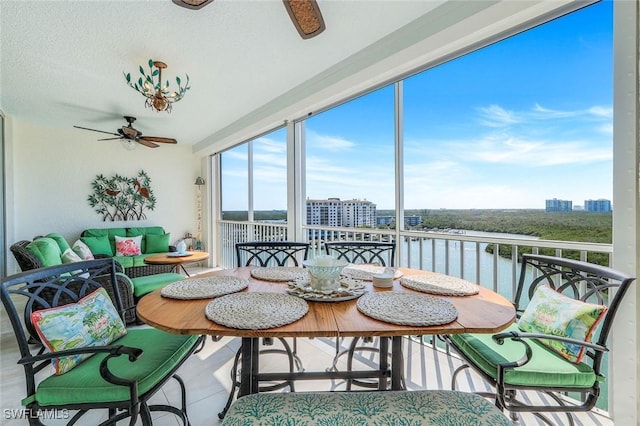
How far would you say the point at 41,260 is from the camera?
106 inches

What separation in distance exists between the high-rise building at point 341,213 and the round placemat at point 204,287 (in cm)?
182

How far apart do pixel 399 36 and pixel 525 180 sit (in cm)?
149

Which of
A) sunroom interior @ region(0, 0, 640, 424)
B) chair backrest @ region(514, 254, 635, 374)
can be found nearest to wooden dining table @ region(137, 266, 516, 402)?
chair backrest @ region(514, 254, 635, 374)

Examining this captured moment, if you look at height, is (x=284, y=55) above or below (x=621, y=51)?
above

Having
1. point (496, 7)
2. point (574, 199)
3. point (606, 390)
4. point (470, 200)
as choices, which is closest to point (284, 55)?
point (496, 7)

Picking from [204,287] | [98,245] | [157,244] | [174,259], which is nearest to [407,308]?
[204,287]

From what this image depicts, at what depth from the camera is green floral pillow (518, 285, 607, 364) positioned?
4.17 feet

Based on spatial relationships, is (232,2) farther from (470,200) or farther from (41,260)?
(41,260)

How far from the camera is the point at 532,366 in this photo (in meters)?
1.25

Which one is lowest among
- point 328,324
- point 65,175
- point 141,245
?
point 141,245

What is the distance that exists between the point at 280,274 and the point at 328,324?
0.80 metres

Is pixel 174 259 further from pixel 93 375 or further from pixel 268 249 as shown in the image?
pixel 93 375

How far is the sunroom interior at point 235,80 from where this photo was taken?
1459 mm

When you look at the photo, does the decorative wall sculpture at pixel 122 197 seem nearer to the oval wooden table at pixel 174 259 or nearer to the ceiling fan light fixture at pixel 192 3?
the oval wooden table at pixel 174 259
